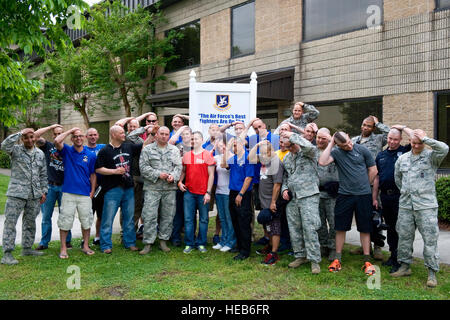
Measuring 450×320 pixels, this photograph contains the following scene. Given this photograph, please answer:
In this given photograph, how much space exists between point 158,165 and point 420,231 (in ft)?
12.7

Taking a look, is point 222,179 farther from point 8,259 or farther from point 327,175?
point 8,259

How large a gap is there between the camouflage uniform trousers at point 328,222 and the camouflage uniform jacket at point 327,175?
99mm

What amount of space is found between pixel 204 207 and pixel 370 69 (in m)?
5.77

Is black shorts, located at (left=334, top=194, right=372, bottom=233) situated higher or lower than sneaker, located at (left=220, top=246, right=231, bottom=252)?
higher

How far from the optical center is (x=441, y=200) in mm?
7883

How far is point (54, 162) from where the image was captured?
6.56 m

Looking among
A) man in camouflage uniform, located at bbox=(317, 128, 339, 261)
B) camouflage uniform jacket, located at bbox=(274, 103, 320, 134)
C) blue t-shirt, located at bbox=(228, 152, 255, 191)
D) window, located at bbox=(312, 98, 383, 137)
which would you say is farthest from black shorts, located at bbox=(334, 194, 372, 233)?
window, located at bbox=(312, 98, 383, 137)

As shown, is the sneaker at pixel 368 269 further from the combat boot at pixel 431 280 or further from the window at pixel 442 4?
the window at pixel 442 4

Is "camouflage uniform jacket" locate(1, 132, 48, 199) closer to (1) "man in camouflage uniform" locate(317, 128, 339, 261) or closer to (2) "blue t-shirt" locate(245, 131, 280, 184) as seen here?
(2) "blue t-shirt" locate(245, 131, 280, 184)

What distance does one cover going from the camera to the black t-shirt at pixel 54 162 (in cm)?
652

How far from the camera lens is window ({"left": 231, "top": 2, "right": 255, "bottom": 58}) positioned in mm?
12685

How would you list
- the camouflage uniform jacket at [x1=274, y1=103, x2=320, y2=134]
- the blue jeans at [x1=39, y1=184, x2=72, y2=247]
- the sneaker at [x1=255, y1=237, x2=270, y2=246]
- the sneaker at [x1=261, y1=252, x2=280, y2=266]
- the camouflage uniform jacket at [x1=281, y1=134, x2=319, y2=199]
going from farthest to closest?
the camouflage uniform jacket at [x1=274, y1=103, x2=320, y2=134] < the sneaker at [x1=255, y1=237, x2=270, y2=246] < the blue jeans at [x1=39, y1=184, x2=72, y2=247] < the sneaker at [x1=261, y1=252, x2=280, y2=266] < the camouflage uniform jacket at [x1=281, y1=134, x2=319, y2=199]

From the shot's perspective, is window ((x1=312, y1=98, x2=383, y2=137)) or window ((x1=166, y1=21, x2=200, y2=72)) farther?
window ((x1=166, y1=21, x2=200, y2=72))

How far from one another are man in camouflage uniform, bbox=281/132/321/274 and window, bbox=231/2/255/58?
312 inches
